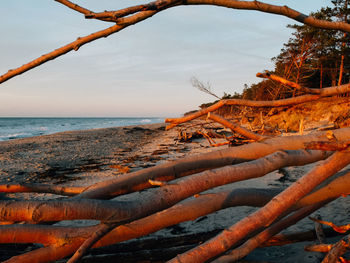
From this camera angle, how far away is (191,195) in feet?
5.30

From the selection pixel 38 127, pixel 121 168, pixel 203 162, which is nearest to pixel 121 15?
pixel 203 162

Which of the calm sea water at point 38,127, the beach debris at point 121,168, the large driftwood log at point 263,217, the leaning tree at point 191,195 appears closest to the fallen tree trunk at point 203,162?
the leaning tree at point 191,195

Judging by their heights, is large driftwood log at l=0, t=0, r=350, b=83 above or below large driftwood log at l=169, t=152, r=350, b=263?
above

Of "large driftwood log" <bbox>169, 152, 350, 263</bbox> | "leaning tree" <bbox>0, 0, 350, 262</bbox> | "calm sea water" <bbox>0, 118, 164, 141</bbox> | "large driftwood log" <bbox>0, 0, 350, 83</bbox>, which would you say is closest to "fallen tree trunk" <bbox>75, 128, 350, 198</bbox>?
"leaning tree" <bbox>0, 0, 350, 262</bbox>

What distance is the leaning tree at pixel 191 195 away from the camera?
Answer: 47.8 inches

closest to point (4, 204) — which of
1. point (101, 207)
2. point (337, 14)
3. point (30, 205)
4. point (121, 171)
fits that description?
point (30, 205)

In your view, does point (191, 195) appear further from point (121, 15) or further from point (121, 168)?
point (121, 168)

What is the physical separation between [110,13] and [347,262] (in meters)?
2.15

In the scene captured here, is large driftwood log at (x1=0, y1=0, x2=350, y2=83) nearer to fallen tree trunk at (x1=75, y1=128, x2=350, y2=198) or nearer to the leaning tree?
the leaning tree

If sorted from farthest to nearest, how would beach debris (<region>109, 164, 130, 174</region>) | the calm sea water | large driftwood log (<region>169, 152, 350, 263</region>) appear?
the calm sea water < beach debris (<region>109, 164, 130, 174</region>) < large driftwood log (<region>169, 152, 350, 263</region>)

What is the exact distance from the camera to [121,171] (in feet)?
24.3

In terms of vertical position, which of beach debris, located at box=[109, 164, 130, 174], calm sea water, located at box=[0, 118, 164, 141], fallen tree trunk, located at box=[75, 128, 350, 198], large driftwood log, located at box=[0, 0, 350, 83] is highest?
large driftwood log, located at box=[0, 0, 350, 83]

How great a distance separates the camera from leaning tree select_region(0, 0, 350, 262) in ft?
3.98

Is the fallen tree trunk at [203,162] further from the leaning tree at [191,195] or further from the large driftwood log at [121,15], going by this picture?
the large driftwood log at [121,15]
